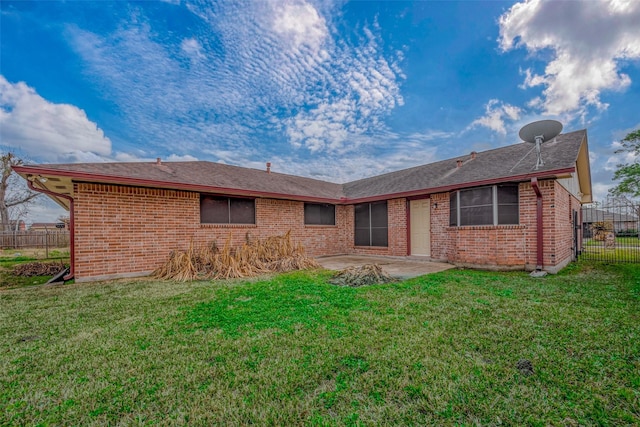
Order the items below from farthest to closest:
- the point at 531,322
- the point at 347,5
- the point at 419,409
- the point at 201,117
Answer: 1. the point at 201,117
2. the point at 347,5
3. the point at 531,322
4. the point at 419,409

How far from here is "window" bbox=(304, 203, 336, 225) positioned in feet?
36.0

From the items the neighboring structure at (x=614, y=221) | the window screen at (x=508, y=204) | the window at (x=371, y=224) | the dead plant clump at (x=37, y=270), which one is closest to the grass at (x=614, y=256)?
the neighboring structure at (x=614, y=221)

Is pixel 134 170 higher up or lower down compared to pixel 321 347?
higher up

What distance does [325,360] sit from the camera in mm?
→ 2439

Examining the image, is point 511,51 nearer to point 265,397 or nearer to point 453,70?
point 453,70

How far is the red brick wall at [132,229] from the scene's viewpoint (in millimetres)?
6410

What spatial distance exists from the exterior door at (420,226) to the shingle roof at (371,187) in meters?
0.71

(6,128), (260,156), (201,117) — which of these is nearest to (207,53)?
(201,117)

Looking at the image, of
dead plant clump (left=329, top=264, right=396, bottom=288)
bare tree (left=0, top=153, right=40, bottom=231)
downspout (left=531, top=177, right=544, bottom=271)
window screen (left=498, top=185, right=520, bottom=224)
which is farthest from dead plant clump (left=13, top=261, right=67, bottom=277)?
bare tree (left=0, top=153, right=40, bottom=231)

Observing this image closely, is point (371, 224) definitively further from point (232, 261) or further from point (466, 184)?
point (232, 261)

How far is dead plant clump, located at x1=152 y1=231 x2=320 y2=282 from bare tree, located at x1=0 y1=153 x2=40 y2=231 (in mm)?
22804

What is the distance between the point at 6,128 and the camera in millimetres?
15734

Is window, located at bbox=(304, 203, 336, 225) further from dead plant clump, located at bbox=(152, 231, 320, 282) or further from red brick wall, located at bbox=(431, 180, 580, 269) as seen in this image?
red brick wall, located at bbox=(431, 180, 580, 269)

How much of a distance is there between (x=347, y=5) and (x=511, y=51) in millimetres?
7653
